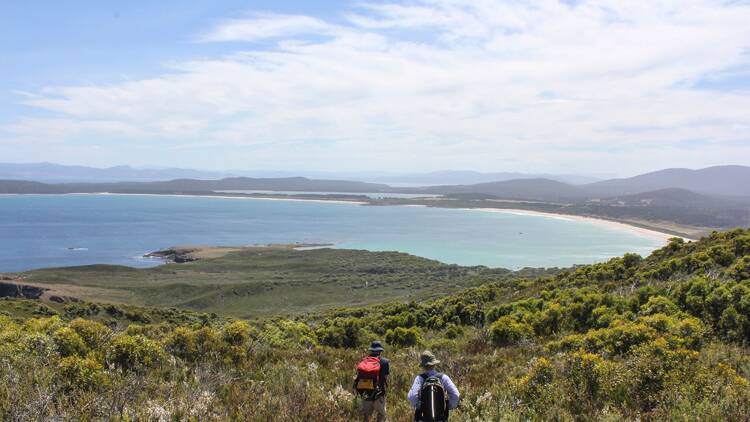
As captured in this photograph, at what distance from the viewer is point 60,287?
48.9m

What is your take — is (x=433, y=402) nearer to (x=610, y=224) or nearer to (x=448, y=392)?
(x=448, y=392)

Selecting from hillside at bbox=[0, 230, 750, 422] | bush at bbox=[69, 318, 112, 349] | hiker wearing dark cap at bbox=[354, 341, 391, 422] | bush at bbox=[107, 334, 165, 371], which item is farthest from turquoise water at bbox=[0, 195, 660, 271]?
hiker wearing dark cap at bbox=[354, 341, 391, 422]

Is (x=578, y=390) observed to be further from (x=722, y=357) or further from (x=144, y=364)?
(x=144, y=364)

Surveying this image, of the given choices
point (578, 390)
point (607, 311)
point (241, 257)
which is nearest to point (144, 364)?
point (578, 390)

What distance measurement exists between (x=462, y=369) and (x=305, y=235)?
361 feet

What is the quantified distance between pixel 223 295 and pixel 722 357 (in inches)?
1905

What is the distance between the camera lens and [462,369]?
8359 mm

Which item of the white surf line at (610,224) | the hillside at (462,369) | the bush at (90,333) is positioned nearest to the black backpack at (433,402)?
the hillside at (462,369)

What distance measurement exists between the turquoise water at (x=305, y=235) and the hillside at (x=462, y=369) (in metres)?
69.2

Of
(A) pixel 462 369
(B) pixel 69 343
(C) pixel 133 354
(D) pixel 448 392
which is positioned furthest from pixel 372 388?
(B) pixel 69 343

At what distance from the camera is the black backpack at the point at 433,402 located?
15.7 feet

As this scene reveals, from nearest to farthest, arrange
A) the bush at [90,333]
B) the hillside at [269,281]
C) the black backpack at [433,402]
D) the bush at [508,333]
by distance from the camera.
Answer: the black backpack at [433,402] < the bush at [90,333] < the bush at [508,333] < the hillside at [269,281]

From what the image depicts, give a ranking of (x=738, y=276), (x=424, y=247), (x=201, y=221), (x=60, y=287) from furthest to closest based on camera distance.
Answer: (x=201, y=221)
(x=424, y=247)
(x=60, y=287)
(x=738, y=276)

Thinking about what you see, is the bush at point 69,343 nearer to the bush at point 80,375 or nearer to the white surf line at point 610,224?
the bush at point 80,375
